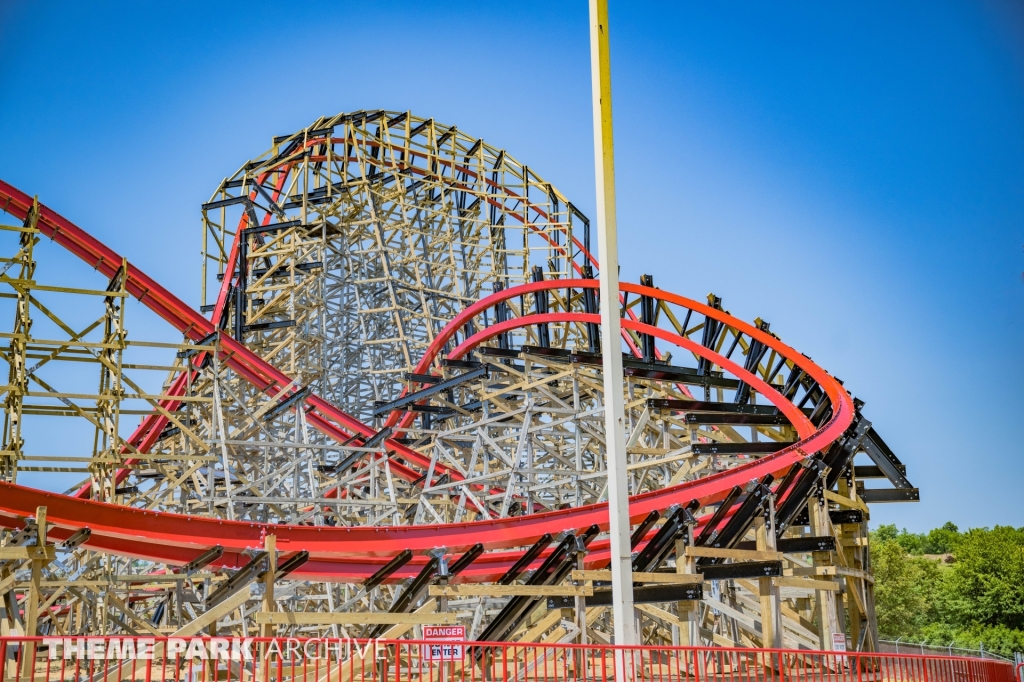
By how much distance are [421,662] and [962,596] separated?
38.7 metres

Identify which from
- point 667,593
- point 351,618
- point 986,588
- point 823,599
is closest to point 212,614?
point 351,618

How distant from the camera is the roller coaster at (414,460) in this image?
41.3 ft

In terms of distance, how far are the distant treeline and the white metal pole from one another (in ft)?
111

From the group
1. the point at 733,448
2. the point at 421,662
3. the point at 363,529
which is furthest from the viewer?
the point at 733,448

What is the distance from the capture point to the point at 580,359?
1802cm

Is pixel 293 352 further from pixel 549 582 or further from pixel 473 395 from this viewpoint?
pixel 549 582

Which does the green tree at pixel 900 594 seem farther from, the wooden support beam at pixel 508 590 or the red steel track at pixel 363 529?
the wooden support beam at pixel 508 590

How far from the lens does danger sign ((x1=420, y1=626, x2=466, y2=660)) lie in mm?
9055

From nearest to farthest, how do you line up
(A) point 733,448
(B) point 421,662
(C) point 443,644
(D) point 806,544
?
1. (C) point 443,644
2. (B) point 421,662
3. (D) point 806,544
4. (A) point 733,448

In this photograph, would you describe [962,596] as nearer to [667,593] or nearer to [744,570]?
[744,570]

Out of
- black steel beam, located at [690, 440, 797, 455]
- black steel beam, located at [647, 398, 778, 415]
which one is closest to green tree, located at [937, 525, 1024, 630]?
black steel beam, located at [647, 398, 778, 415]

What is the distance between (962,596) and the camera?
142 ft

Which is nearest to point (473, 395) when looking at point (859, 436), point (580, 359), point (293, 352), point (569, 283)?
point (293, 352)

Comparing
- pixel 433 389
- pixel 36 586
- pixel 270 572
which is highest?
pixel 433 389
